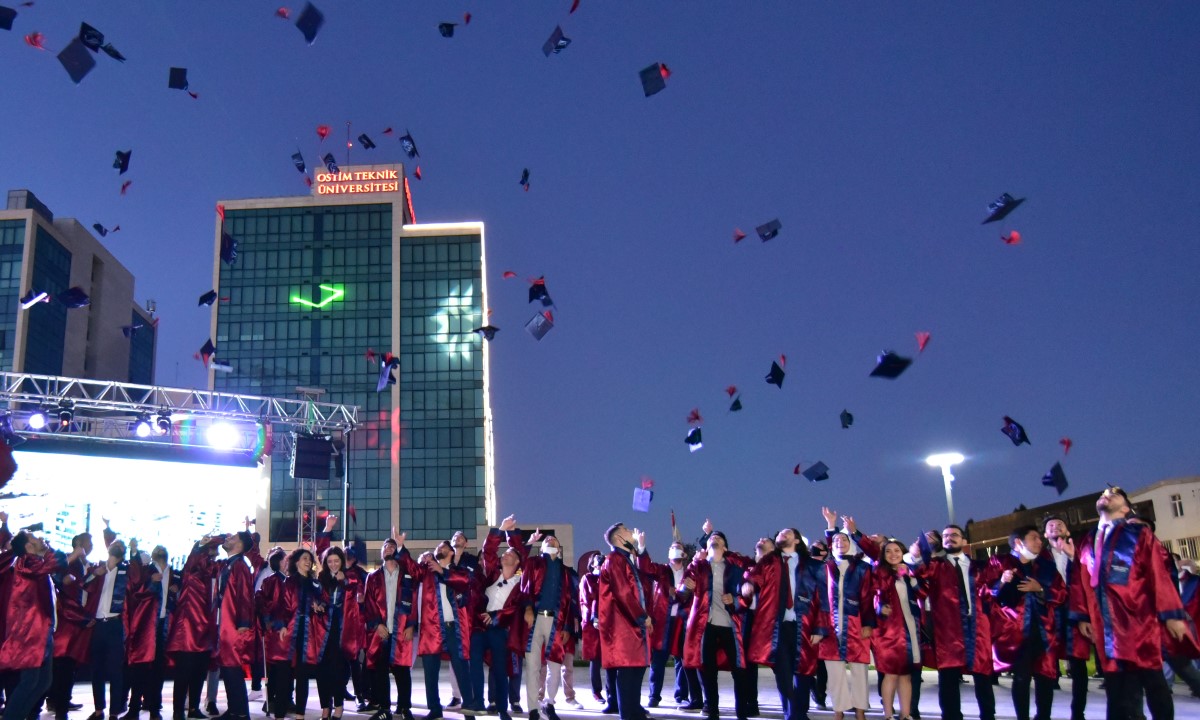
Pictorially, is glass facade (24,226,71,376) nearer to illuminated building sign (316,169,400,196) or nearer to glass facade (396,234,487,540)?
illuminated building sign (316,169,400,196)

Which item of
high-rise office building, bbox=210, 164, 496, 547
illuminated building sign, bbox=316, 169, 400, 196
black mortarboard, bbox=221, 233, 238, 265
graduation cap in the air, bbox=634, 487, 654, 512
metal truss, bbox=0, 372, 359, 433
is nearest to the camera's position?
graduation cap in the air, bbox=634, 487, 654, 512

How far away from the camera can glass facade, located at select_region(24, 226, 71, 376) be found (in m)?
55.1

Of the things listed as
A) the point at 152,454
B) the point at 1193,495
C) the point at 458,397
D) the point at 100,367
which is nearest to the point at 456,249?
the point at 458,397

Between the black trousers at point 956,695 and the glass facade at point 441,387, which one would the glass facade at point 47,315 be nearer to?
the glass facade at point 441,387

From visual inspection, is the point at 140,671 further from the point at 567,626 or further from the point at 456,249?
the point at 456,249

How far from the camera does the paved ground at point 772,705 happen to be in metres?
8.55

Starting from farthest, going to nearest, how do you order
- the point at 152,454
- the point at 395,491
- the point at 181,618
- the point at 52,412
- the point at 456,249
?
the point at 456,249 < the point at 395,491 < the point at 152,454 < the point at 52,412 < the point at 181,618

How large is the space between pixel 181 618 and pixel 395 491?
167 ft

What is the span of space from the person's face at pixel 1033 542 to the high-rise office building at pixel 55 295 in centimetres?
5684

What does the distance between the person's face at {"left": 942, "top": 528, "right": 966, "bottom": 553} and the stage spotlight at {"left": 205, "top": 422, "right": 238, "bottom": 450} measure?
1535cm

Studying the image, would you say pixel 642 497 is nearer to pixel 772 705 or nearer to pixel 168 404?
pixel 772 705

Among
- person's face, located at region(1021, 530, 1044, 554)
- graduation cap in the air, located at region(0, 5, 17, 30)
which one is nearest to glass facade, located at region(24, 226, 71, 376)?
graduation cap in the air, located at region(0, 5, 17, 30)

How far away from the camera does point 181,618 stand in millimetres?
8461

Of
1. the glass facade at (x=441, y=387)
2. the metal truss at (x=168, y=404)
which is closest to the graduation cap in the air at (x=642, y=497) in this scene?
the metal truss at (x=168, y=404)
